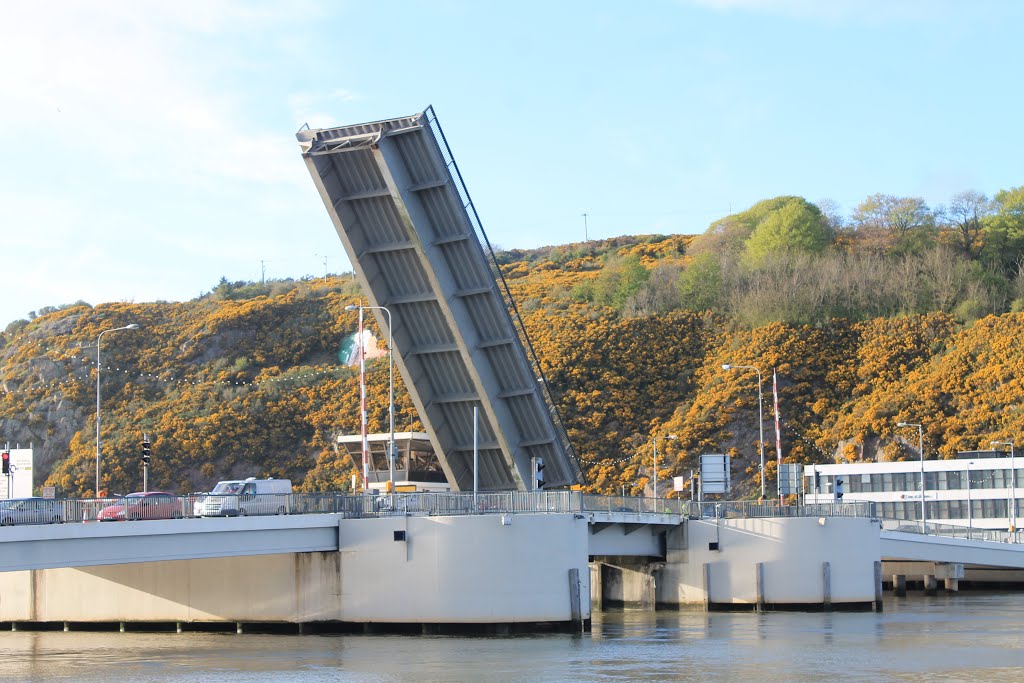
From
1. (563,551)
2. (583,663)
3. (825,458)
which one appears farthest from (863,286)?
(583,663)

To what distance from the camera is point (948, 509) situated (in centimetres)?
5922

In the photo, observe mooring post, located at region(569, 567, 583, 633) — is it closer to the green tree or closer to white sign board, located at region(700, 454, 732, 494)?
white sign board, located at region(700, 454, 732, 494)

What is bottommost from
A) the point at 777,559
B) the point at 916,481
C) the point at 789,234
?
the point at 777,559

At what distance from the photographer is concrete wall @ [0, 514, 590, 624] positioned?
31.8 m

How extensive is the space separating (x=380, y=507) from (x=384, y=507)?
0.31 feet

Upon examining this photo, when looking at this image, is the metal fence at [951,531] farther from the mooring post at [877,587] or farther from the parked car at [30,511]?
the parked car at [30,511]

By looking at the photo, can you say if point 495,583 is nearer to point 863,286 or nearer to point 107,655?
point 107,655

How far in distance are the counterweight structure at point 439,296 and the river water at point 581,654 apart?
6.19 metres

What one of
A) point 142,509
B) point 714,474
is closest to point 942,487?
point 714,474

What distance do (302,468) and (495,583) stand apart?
43.2 metres

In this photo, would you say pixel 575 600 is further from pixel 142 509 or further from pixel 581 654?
pixel 142 509

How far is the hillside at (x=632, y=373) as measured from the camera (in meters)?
67.7

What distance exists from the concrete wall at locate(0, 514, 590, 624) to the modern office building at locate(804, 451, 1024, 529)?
26.2 meters

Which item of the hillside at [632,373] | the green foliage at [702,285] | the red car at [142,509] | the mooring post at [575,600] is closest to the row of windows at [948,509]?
the hillside at [632,373]
